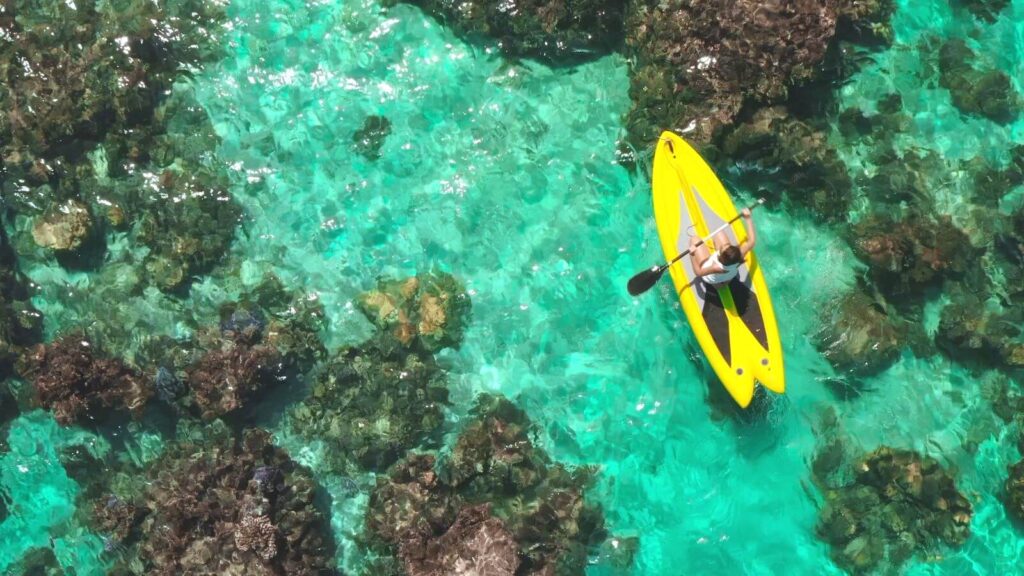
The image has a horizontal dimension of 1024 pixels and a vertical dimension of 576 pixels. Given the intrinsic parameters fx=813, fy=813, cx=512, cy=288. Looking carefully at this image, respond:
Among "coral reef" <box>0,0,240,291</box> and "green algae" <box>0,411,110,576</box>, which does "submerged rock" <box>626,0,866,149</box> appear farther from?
"green algae" <box>0,411,110,576</box>

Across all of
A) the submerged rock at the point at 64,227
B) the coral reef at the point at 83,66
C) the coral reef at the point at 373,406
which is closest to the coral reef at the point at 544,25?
the coral reef at the point at 83,66

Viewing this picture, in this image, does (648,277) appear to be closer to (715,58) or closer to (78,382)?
(715,58)

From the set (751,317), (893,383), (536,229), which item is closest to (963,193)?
(893,383)

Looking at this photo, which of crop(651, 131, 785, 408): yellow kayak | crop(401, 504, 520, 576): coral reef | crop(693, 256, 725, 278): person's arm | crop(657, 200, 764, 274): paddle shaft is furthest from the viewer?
crop(651, 131, 785, 408): yellow kayak

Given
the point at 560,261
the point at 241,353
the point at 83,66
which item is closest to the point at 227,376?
the point at 241,353

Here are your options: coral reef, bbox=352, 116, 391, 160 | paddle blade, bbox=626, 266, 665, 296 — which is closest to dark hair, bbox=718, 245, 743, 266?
paddle blade, bbox=626, 266, 665, 296

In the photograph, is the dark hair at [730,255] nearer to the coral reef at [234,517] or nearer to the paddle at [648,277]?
the paddle at [648,277]
